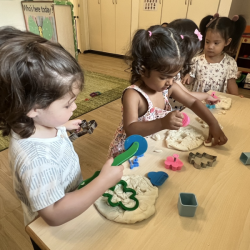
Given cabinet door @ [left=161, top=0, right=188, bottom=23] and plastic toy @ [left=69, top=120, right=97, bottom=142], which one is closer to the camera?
plastic toy @ [left=69, top=120, right=97, bottom=142]

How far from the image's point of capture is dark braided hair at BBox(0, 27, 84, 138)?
0.36m

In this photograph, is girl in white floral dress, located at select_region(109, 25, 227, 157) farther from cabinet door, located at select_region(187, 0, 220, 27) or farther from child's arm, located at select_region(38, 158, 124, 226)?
cabinet door, located at select_region(187, 0, 220, 27)

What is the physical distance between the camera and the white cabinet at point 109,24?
3.64 m

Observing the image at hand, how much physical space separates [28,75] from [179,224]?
1.35 feet

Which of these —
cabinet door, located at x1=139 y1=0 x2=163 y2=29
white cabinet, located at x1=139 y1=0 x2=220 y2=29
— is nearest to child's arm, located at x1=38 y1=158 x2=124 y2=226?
white cabinet, located at x1=139 y1=0 x2=220 y2=29

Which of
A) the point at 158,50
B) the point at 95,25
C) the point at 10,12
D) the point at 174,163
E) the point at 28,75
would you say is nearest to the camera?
the point at 28,75

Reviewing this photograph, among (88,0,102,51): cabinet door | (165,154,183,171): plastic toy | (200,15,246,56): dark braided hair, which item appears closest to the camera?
(165,154,183,171): plastic toy

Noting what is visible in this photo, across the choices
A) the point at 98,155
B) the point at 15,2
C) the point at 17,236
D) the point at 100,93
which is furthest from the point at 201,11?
the point at 17,236

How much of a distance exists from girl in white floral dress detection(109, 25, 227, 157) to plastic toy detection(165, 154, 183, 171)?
9cm

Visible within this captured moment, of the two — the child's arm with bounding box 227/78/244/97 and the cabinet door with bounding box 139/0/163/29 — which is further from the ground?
the cabinet door with bounding box 139/0/163/29

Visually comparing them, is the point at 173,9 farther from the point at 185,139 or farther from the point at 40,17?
the point at 185,139

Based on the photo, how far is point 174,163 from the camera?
1.90 feet

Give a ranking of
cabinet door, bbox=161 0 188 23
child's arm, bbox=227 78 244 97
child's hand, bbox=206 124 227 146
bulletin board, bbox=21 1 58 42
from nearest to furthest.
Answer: child's hand, bbox=206 124 227 146, child's arm, bbox=227 78 244 97, bulletin board, bbox=21 1 58 42, cabinet door, bbox=161 0 188 23

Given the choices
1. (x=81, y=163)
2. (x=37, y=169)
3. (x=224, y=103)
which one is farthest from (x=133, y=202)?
(x=81, y=163)
